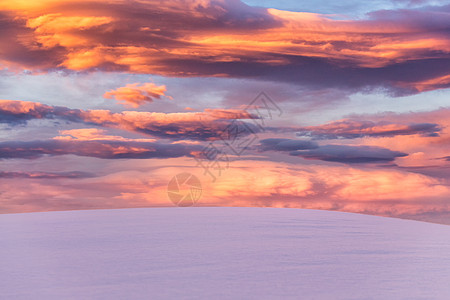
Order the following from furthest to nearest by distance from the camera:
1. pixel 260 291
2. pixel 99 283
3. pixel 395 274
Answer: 1. pixel 395 274
2. pixel 99 283
3. pixel 260 291

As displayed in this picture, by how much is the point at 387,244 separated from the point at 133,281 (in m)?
15.5

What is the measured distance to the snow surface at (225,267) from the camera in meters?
12.8

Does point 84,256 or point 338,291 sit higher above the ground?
point 84,256

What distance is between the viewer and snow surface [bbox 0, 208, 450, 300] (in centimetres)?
1277

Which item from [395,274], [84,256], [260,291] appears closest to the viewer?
[260,291]

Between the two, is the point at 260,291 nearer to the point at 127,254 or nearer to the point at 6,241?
the point at 127,254

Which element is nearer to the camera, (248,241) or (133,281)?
(133,281)

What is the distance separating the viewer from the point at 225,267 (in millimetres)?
16344

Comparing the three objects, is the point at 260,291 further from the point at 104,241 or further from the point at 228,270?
the point at 104,241

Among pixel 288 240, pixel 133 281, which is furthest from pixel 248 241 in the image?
pixel 133 281

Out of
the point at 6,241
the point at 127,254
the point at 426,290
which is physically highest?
the point at 6,241

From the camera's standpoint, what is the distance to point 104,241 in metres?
24.9

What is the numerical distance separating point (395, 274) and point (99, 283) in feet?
34.9

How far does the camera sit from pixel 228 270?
15781mm
